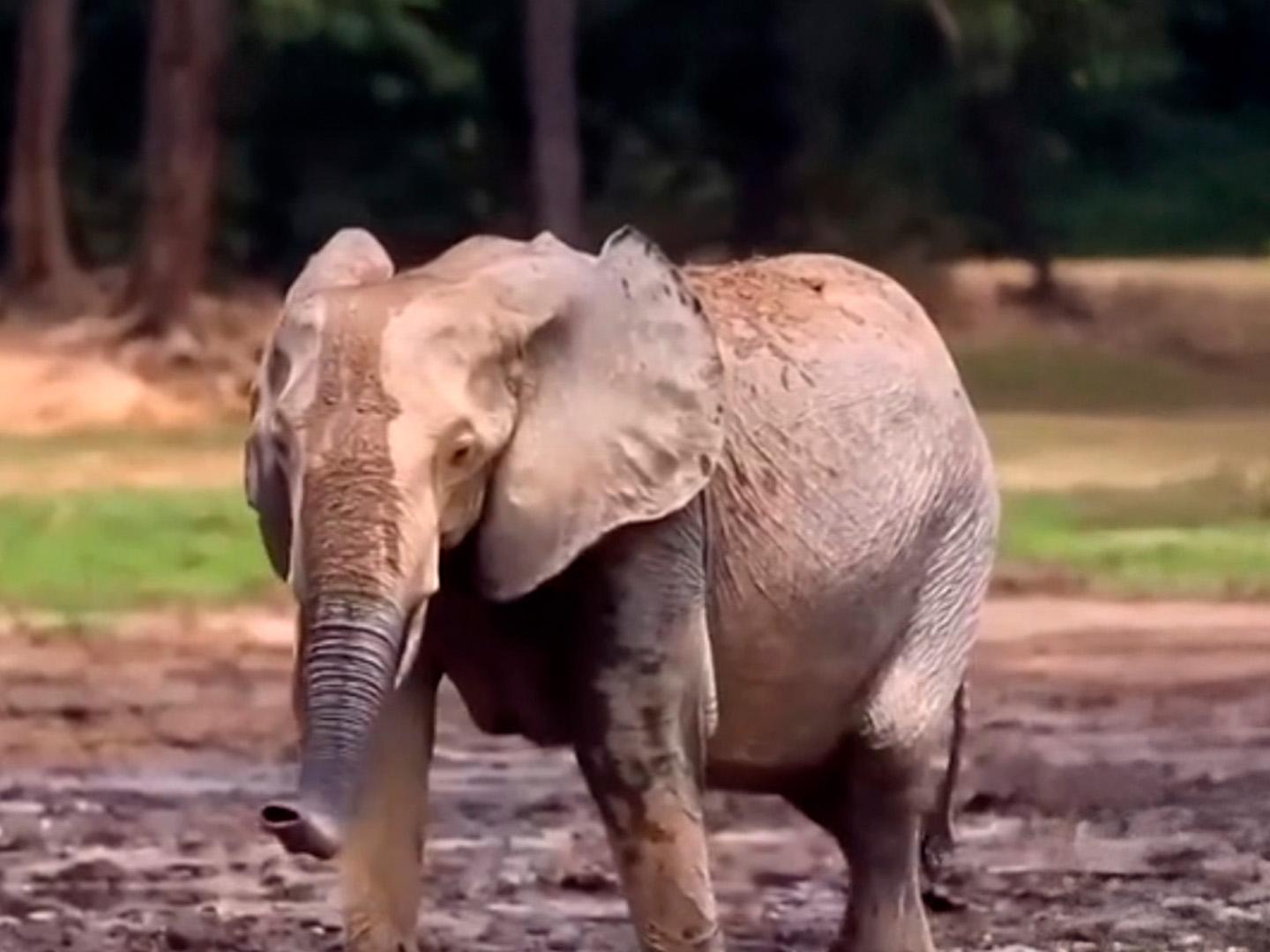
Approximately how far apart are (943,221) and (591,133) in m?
3.56

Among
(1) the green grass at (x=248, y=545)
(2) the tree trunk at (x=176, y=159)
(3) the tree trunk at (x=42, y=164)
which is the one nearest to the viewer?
(1) the green grass at (x=248, y=545)

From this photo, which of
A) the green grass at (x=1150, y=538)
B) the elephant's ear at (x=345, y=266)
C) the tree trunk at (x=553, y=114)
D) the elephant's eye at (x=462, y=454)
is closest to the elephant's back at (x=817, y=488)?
the elephant's ear at (x=345, y=266)

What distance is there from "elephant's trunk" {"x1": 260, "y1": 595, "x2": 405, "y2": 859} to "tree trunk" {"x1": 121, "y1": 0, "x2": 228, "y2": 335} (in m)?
23.6

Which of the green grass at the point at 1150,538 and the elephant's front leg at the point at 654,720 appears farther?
the green grass at the point at 1150,538

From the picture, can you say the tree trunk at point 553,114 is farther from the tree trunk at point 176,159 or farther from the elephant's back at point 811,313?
the elephant's back at point 811,313

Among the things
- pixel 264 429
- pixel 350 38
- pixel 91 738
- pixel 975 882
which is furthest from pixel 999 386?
pixel 264 429

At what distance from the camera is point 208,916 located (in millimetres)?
9344

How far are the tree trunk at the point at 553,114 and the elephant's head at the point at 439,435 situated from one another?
25701 mm

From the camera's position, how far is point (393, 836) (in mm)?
6809

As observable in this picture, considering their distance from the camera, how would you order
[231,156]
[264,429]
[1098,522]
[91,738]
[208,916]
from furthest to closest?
[231,156], [1098,522], [91,738], [208,916], [264,429]

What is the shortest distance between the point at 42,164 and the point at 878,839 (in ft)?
81.2

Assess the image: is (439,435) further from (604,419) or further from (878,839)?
(878,839)

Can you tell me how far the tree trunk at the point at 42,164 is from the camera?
31547mm

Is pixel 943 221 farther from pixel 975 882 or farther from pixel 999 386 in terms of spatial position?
pixel 975 882
